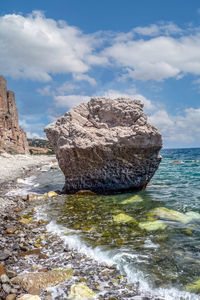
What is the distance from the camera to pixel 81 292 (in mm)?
4016

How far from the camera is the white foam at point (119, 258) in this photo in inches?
159

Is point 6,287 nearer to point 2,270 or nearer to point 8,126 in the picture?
point 2,270

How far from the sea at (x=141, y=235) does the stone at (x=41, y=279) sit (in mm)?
1127

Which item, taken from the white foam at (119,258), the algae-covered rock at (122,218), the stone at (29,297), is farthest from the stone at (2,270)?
the algae-covered rock at (122,218)

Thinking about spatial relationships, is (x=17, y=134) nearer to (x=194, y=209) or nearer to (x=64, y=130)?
(x=64, y=130)

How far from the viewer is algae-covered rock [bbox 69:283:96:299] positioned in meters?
3.95

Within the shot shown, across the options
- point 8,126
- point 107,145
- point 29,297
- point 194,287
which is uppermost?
point 8,126

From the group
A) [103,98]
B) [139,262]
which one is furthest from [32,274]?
[103,98]

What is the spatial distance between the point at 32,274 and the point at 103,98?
11.5 m

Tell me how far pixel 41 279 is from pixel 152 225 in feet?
14.9

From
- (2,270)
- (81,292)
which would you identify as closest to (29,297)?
(81,292)

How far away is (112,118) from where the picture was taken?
13.7 m

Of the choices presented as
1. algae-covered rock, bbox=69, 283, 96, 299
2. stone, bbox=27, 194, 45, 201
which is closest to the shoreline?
algae-covered rock, bbox=69, 283, 96, 299

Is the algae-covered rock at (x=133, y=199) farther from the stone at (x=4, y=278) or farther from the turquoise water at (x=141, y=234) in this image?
the stone at (x=4, y=278)
